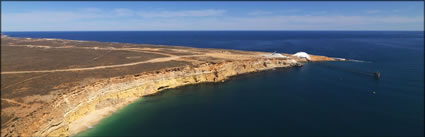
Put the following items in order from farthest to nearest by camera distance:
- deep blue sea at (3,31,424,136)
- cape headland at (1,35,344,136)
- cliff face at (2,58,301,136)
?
deep blue sea at (3,31,424,136) < cape headland at (1,35,344,136) < cliff face at (2,58,301,136)

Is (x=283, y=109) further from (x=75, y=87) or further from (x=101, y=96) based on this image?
(x=75, y=87)

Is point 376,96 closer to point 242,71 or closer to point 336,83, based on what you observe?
point 336,83

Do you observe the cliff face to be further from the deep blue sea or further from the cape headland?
the deep blue sea

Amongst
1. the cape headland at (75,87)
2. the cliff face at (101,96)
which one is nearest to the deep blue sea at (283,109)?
the cliff face at (101,96)

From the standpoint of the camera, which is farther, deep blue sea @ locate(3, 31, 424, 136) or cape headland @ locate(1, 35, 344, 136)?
deep blue sea @ locate(3, 31, 424, 136)

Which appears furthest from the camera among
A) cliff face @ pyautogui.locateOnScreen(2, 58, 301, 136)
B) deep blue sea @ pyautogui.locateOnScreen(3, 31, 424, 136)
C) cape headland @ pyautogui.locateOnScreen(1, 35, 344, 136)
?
deep blue sea @ pyautogui.locateOnScreen(3, 31, 424, 136)

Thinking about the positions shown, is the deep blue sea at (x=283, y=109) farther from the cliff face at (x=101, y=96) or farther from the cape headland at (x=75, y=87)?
the cape headland at (x=75, y=87)

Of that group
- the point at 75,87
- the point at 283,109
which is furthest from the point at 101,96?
the point at 283,109

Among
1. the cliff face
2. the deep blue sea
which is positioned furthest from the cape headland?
the deep blue sea
